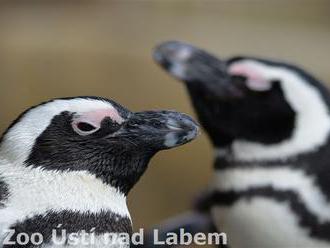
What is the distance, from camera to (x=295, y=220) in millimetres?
1037

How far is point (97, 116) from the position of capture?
774mm

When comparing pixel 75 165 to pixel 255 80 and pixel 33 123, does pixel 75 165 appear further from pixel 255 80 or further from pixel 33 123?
pixel 255 80

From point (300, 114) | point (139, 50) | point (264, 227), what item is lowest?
point (139, 50)

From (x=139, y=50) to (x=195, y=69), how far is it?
122 centimetres

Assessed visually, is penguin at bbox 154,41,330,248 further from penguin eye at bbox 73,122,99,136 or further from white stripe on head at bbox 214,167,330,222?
penguin eye at bbox 73,122,99,136

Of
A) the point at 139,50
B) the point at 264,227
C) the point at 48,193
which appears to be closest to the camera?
the point at 48,193

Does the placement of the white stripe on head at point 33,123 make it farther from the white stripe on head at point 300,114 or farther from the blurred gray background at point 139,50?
the blurred gray background at point 139,50

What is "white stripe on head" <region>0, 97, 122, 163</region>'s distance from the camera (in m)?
0.75

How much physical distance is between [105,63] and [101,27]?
0.13 meters

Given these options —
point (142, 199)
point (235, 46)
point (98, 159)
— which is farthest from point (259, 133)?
point (235, 46)

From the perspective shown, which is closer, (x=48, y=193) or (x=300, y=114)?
(x=48, y=193)

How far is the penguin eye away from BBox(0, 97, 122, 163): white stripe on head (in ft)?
0.04

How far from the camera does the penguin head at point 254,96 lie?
1074 mm

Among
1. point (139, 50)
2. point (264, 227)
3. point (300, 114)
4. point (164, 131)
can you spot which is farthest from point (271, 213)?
point (139, 50)
